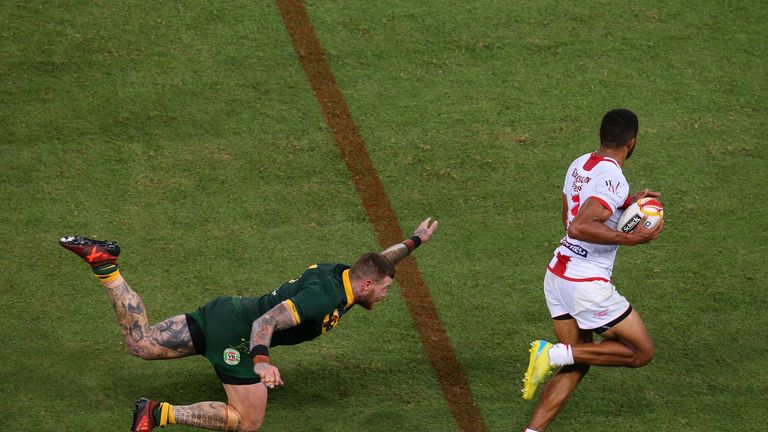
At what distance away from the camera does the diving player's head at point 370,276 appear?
21.8 ft

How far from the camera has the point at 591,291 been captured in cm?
686

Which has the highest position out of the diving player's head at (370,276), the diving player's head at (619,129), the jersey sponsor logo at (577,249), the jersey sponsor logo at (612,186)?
the diving player's head at (619,129)

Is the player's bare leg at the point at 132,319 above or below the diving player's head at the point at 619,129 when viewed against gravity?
below

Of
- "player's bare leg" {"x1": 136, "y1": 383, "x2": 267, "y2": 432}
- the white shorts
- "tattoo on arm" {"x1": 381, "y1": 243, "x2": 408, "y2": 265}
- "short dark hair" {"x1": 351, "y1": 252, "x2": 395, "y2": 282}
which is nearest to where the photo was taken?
"short dark hair" {"x1": 351, "y1": 252, "x2": 395, "y2": 282}

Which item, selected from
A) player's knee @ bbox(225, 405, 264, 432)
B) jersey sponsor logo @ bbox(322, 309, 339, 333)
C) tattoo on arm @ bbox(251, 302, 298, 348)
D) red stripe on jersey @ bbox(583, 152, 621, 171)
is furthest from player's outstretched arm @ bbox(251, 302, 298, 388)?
red stripe on jersey @ bbox(583, 152, 621, 171)

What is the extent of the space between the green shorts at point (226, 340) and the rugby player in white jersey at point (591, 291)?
184cm

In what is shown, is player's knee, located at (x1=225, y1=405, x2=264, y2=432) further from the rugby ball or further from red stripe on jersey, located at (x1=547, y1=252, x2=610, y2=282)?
the rugby ball

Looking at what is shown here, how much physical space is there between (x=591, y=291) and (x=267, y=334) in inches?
83.1

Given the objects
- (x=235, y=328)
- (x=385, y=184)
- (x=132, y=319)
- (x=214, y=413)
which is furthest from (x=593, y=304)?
(x=132, y=319)

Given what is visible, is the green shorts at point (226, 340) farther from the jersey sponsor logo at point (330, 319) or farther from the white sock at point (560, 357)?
the white sock at point (560, 357)

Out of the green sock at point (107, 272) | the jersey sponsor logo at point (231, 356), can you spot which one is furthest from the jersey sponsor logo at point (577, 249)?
the green sock at point (107, 272)

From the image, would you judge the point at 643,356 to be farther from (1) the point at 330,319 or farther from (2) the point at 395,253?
(1) the point at 330,319

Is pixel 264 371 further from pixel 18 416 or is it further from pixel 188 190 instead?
pixel 188 190

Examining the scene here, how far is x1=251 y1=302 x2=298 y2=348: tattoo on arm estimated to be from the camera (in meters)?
6.25
